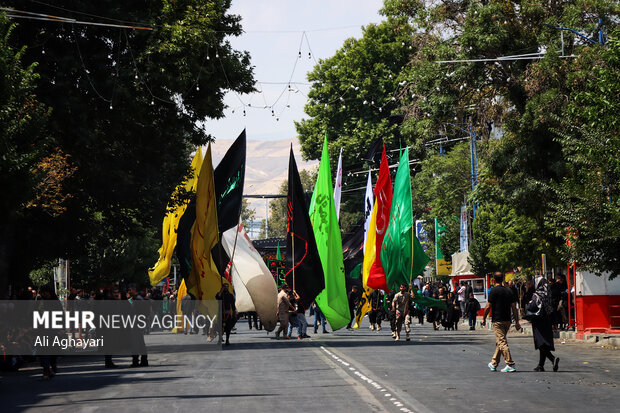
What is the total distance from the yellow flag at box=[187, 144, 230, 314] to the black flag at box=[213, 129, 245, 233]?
4.52ft

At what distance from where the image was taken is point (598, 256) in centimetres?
2727

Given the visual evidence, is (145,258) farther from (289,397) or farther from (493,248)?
(289,397)

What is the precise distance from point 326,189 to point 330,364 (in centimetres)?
1241

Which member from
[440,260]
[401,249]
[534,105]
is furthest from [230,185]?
[440,260]

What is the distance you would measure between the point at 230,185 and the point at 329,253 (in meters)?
3.94

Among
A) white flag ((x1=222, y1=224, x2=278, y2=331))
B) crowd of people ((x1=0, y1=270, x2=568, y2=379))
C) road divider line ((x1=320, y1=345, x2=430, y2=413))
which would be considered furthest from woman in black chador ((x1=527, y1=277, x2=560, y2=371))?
white flag ((x1=222, y1=224, x2=278, y2=331))

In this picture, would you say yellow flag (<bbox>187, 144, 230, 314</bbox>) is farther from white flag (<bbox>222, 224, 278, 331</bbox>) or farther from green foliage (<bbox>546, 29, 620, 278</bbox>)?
green foliage (<bbox>546, 29, 620, 278</bbox>)

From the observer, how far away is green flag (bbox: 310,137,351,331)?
3152 centimetres

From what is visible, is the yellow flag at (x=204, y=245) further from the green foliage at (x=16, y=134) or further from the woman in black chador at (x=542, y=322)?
the woman in black chador at (x=542, y=322)

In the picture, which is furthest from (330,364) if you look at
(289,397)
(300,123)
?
(300,123)

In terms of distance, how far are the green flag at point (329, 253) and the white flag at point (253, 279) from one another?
1.67 metres

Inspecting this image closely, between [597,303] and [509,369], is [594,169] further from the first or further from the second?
[509,369]

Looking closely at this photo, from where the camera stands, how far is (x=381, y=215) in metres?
34.9

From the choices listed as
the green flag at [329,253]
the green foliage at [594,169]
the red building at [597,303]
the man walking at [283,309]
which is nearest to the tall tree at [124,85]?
the green flag at [329,253]
